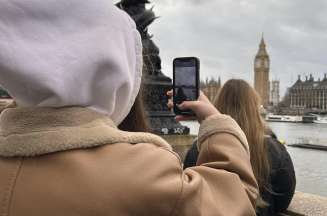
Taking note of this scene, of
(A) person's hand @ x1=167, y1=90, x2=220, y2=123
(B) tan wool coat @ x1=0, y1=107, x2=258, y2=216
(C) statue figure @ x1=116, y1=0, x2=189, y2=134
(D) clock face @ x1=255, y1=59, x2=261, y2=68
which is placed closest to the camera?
(B) tan wool coat @ x1=0, y1=107, x2=258, y2=216

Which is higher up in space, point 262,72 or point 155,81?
point 262,72

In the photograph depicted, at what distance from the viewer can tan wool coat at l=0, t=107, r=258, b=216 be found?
81 cm

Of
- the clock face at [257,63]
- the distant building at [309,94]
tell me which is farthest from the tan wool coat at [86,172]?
the distant building at [309,94]

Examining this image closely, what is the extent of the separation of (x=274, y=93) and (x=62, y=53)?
133 m

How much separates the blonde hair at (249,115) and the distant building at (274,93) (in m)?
123

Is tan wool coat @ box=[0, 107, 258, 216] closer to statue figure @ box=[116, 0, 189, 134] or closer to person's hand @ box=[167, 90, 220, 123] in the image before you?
person's hand @ box=[167, 90, 220, 123]

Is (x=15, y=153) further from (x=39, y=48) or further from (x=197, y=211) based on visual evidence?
(x=197, y=211)

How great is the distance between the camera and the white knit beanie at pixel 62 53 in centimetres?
83

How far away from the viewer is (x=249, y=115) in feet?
7.82

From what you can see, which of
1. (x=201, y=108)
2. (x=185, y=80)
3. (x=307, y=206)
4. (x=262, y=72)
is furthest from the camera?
(x=262, y=72)

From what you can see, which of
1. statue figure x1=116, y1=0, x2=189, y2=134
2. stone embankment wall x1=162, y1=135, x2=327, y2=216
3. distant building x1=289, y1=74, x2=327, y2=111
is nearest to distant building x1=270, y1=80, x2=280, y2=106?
distant building x1=289, y1=74, x2=327, y2=111

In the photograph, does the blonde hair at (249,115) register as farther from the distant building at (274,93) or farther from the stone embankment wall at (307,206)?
the distant building at (274,93)

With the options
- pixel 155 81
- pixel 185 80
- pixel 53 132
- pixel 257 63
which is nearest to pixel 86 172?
pixel 53 132

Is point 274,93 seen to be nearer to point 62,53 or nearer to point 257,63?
point 257,63
